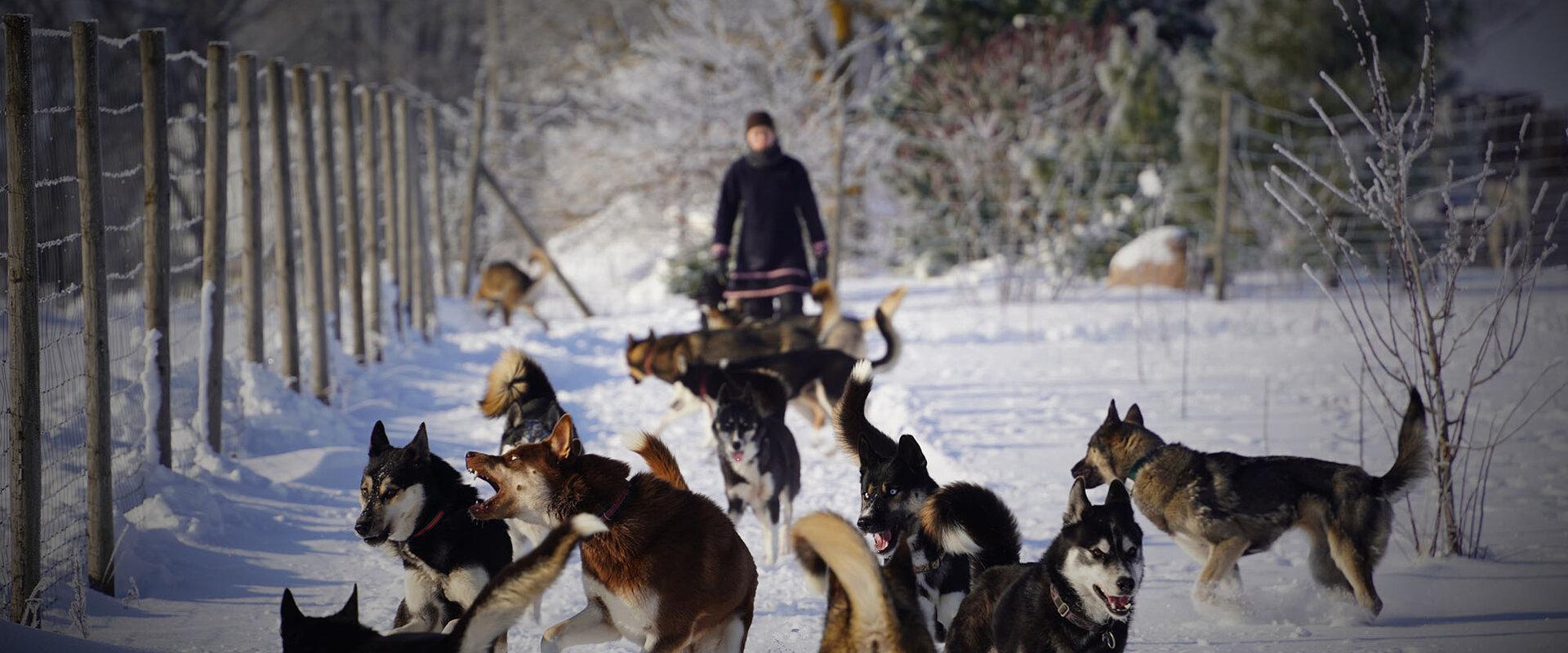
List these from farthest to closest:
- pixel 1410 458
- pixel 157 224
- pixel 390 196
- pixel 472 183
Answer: pixel 472 183 → pixel 390 196 → pixel 157 224 → pixel 1410 458

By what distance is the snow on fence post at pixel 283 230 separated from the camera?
7906 mm

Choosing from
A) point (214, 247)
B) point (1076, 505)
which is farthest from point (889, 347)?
point (1076, 505)

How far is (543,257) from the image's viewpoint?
1579cm

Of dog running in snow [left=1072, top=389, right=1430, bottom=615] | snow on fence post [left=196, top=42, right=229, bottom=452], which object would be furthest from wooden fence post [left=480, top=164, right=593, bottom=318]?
dog running in snow [left=1072, top=389, right=1430, bottom=615]

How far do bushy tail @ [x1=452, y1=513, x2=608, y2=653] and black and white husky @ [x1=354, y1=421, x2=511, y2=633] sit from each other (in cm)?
90

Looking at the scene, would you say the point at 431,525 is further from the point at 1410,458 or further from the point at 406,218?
the point at 406,218

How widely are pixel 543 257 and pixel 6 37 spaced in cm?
1189

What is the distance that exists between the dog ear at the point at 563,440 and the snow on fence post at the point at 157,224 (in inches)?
117

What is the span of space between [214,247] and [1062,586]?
5.38 metres

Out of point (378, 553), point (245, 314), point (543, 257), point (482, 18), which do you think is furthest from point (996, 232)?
point (482, 18)

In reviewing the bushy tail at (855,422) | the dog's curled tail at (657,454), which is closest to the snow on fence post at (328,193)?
the bushy tail at (855,422)

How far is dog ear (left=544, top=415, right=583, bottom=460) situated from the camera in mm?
3734

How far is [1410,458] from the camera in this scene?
4293 mm

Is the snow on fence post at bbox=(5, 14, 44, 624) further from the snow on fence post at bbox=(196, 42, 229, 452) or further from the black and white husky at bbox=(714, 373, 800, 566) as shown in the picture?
the black and white husky at bbox=(714, 373, 800, 566)
